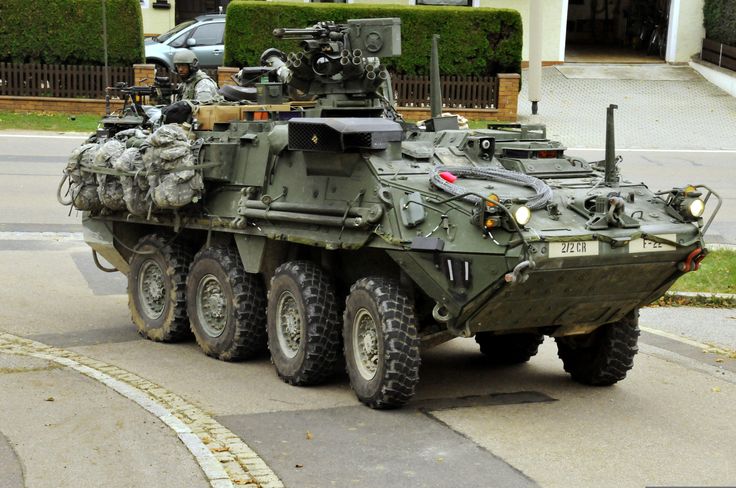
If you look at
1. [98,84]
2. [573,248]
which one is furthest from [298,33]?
[98,84]

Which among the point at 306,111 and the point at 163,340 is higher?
the point at 306,111

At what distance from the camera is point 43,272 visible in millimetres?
15203

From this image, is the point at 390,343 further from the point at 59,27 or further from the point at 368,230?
the point at 59,27

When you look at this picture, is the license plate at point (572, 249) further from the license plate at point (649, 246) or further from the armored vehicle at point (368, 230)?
the license plate at point (649, 246)

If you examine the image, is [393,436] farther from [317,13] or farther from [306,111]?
[317,13]

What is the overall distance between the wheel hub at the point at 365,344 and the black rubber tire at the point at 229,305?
1587 mm

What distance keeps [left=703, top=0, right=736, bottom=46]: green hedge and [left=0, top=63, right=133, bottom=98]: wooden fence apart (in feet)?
50.8

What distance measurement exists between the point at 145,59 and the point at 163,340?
1851cm

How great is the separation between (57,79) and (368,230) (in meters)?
20.8

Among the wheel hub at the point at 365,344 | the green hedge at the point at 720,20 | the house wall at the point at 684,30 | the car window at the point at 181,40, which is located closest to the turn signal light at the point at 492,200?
the wheel hub at the point at 365,344

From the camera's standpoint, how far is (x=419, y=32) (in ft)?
95.2

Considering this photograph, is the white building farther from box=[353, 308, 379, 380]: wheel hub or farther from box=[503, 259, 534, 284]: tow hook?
box=[503, 259, 534, 284]: tow hook

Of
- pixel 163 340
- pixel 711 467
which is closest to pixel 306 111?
pixel 163 340

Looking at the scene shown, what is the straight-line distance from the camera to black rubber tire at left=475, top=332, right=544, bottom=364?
36.6 ft
